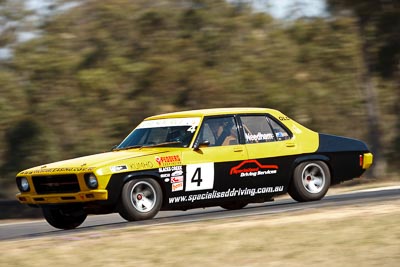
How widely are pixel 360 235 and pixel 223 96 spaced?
1444 cm

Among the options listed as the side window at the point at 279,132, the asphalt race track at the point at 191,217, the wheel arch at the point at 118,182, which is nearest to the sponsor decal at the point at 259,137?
the side window at the point at 279,132

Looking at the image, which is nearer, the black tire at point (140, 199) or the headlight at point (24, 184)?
the black tire at point (140, 199)

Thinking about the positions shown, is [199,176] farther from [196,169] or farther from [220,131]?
[220,131]

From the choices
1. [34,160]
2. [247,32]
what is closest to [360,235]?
[34,160]

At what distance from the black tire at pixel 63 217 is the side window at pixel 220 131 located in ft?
6.44

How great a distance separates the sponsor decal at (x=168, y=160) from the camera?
11.5 m

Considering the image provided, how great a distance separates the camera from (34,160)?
20.9 metres

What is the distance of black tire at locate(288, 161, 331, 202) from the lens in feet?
42.1

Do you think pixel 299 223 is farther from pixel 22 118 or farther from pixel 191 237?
pixel 22 118

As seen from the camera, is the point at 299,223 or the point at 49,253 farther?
the point at 299,223

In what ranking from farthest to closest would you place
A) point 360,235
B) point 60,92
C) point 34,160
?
point 60,92
point 34,160
point 360,235

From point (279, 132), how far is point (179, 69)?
10.9m

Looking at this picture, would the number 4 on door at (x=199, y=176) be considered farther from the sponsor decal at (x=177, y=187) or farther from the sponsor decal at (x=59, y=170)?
the sponsor decal at (x=59, y=170)

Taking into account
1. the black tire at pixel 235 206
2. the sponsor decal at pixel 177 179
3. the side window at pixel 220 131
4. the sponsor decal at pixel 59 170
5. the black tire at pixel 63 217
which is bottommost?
the black tire at pixel 235 206
